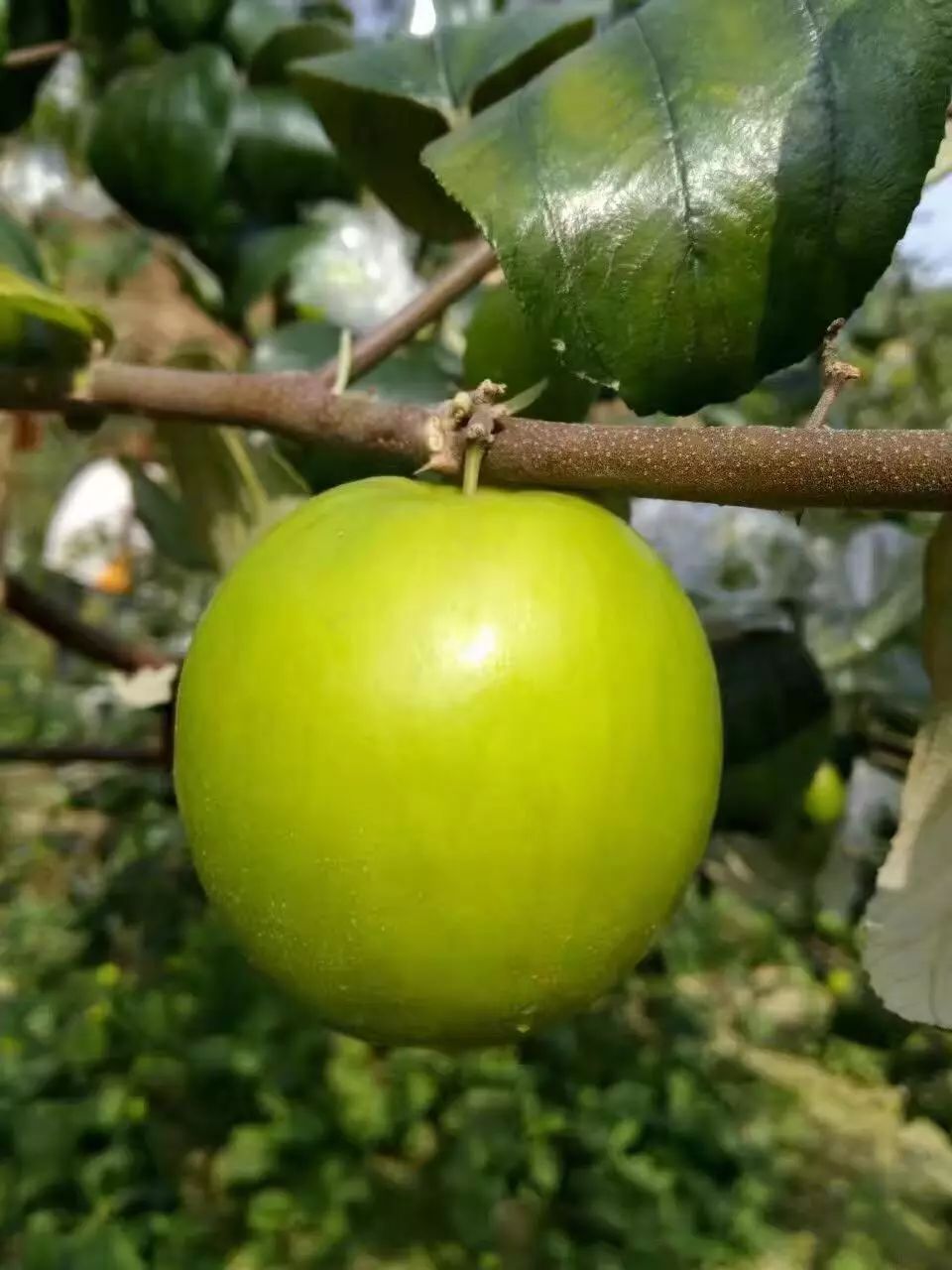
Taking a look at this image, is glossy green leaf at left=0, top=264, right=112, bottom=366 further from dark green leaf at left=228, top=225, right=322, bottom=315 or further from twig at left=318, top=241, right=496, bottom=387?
dark green leaf at left=228, top=225, right=322, bottom=315

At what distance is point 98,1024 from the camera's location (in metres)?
1.42

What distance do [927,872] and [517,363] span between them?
0.22 meters

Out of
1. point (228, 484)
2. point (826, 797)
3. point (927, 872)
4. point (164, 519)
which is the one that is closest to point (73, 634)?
point (164, 519)

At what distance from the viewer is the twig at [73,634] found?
0.85 m

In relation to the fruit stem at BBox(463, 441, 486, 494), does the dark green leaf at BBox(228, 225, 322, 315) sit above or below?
below

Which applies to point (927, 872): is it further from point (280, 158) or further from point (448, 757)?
point (280, 158)

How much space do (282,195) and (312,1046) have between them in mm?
990

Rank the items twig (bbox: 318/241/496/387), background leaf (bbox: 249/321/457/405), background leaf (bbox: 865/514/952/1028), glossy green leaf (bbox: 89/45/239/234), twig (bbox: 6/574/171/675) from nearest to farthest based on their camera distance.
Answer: background leaf (bbox: 865/514/952/1028) → twig (bbox: 318/241/496/387) → background leaf (bbox: 249/321/457/405) → glossy green leaf (bbox: 89/45/239/234) → twig (bbox: 6/574/171/675)

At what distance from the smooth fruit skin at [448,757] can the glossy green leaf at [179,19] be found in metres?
A: 0.59

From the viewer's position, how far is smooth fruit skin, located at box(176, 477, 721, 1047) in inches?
11.7

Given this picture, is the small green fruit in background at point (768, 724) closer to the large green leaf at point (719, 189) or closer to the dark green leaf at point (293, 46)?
the large green leaf at point (719, 189)

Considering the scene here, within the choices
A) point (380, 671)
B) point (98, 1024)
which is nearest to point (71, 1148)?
point (98, 1024)

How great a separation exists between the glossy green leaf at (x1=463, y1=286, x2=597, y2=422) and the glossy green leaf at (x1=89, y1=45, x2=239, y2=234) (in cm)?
37

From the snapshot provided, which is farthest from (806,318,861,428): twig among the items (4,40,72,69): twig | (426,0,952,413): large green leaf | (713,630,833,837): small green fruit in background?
(4,40,72,69): twig
